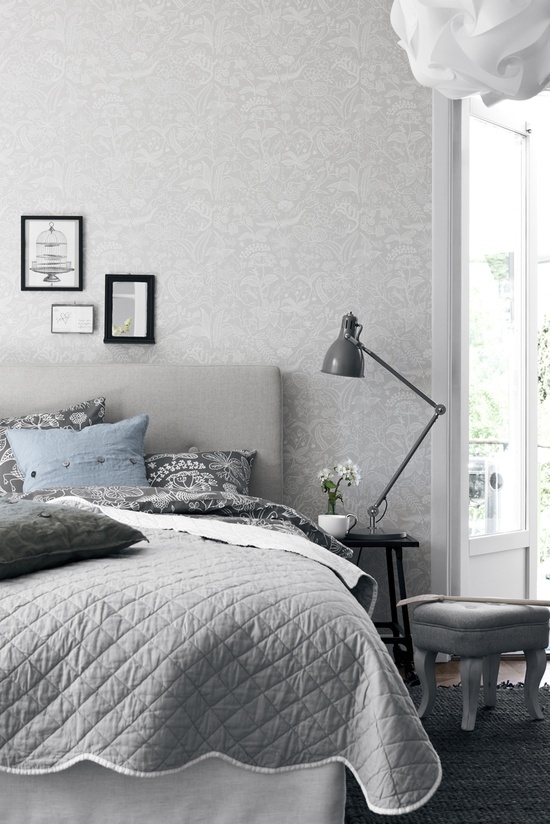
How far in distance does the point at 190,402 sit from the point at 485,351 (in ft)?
4.59

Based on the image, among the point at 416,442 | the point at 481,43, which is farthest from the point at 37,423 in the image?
the point at 481,43

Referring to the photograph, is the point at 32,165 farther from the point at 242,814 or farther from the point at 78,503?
the point at 242,814

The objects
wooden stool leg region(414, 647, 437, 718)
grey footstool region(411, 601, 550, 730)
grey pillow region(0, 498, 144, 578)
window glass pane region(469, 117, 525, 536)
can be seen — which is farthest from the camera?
window glass pane region(469, 117, 525, 536)

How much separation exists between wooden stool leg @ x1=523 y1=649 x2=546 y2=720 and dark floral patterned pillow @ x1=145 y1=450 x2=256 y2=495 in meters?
1.20

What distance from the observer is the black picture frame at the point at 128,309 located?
3.53 metres

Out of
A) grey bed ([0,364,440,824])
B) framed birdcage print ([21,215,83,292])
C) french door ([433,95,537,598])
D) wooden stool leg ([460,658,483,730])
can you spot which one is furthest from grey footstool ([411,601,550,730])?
framed birdcage print ([21,215,83,292])

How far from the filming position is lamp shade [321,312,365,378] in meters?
3.17

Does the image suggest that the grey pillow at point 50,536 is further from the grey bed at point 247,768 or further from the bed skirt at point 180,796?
the bed skirt at point 180,796

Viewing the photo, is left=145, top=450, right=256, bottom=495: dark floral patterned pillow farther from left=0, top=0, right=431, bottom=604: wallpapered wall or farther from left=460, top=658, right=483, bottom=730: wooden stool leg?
left=460, top=658, right=483, bottom=730: wooden stool leg

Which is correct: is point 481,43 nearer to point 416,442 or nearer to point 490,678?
point 490,678

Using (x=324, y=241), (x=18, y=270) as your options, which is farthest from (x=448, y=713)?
(x=18, y=270)

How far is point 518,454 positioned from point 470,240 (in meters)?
1.05

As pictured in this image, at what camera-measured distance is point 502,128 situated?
12.5ft

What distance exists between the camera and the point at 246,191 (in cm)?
356
